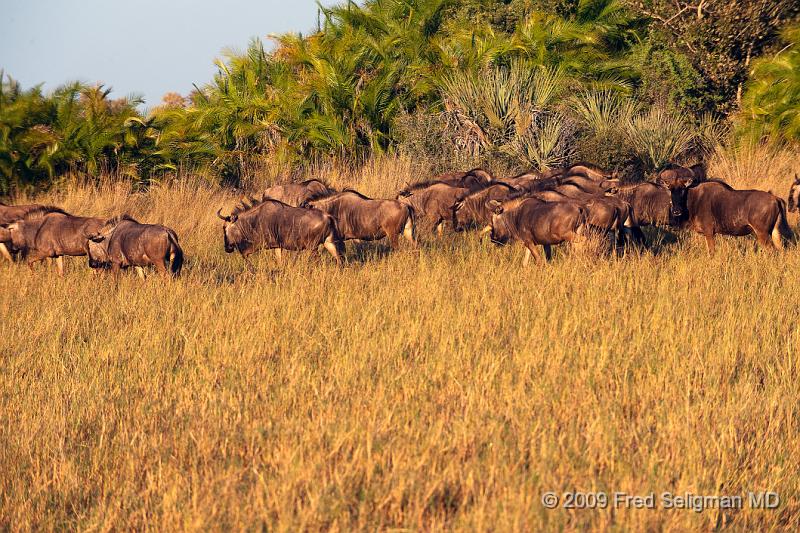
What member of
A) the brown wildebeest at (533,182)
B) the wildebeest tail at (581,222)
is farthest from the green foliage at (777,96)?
the wildebeest tail at (581,222)

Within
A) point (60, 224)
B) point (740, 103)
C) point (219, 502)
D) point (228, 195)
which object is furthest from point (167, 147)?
point (219, 502)

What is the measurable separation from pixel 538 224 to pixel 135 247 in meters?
4.27

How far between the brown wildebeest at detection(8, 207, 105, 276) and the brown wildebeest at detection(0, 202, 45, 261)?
0.31ft

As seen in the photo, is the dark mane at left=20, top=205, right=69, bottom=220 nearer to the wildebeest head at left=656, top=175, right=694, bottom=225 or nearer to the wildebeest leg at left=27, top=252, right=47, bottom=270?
the wildebeest leg at left=27, top=252, right=47, bottom=270

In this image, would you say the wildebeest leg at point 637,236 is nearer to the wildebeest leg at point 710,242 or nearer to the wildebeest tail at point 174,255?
the wildebeest leg at point 710,242

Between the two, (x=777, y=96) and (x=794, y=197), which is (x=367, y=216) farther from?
(x=777, y=96)

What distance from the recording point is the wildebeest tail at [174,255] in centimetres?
922

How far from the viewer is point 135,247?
927 centimetres

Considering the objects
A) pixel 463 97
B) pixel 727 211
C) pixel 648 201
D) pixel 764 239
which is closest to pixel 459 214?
pixel 648 201

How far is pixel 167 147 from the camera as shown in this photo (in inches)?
712

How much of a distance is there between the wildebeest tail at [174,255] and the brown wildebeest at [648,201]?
5.40 meters

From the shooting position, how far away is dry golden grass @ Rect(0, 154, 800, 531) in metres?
4.02

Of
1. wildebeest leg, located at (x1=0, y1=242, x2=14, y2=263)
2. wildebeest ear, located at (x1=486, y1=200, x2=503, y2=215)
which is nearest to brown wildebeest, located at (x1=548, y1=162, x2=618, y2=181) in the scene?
wildebeest ear, located at (x1=486, y1=200, x2=503, y2=215)

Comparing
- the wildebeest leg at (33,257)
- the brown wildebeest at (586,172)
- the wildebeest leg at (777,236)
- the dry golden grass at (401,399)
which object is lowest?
the dry golden grass at (401,399)
